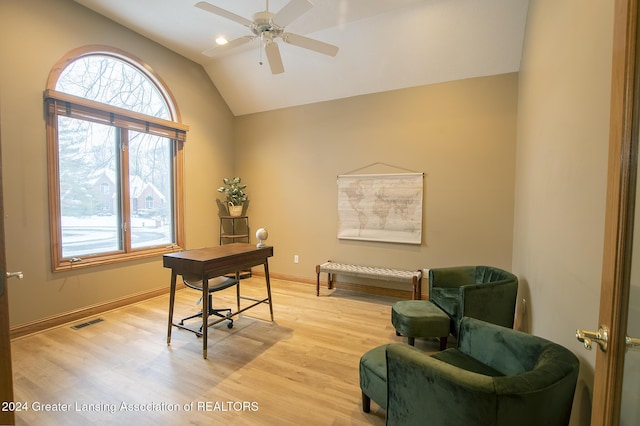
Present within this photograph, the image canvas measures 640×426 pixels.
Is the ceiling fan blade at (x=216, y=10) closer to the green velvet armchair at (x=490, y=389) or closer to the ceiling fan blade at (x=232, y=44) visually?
the ceiling fan blade at (x=232, y=44)

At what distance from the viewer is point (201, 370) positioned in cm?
232

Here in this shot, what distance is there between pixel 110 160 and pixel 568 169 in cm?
447

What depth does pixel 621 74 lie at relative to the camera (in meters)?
0.78

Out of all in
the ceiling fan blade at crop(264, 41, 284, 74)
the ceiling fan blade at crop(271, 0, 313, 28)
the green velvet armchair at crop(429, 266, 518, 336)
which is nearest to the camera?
the ceiling fan blade at crop(271, 0, 313, 28)

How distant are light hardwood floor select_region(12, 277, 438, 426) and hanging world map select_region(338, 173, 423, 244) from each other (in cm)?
116

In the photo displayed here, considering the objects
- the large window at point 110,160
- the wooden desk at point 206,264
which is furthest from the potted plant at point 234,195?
the wooden desk at point 206,264

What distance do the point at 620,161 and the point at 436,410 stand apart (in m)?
1.09

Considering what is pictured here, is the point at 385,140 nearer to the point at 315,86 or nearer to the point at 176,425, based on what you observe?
the point at 315,86

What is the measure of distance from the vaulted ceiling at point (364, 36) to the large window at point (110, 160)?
2.32ft

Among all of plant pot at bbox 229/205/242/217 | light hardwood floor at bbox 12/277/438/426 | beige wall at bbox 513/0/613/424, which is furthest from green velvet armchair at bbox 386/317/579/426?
plant pot at bbox 229/205/242/217

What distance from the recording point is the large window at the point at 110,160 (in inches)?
123

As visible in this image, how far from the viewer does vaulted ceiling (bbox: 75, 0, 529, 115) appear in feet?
10.2

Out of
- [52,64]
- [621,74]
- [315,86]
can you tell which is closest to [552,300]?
[621,74]

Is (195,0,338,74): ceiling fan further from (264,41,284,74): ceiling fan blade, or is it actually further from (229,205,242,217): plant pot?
(229,205,242,217): plant pot
